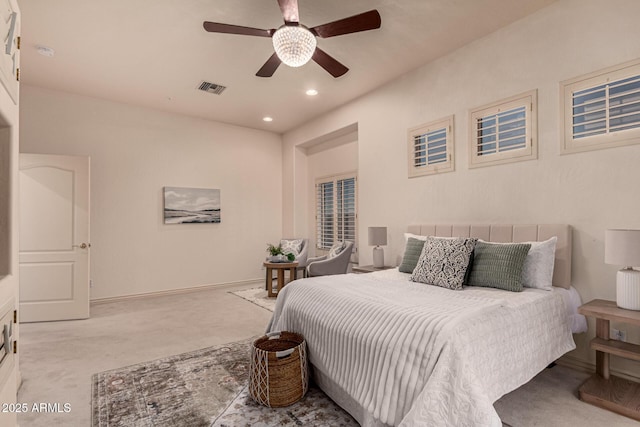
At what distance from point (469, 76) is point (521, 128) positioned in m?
0.84

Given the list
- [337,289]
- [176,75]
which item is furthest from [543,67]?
[176,75]

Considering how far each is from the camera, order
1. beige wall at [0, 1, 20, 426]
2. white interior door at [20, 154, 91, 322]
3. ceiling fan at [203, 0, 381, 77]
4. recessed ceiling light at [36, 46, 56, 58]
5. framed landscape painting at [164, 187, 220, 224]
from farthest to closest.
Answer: framed landscape painting at [164, 187, 220, 224]
white interior door at [20, 154, 91, 322]
recessed ceiling light at [36, 46, 56, 58]
ceiling fan at [203, 0, 381, 77]
beige wall at [0, 1, 20, 426]

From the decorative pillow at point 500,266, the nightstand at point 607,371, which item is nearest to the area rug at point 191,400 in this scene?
the decorative pillow at point 500,266

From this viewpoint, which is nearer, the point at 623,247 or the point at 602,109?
the point at 623,247

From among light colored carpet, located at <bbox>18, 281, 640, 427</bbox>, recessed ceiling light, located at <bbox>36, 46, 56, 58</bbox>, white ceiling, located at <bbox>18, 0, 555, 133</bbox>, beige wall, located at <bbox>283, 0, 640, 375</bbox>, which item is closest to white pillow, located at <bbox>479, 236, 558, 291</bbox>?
beige wall, located at <bbox>283, 0, 640, 375</bbox>

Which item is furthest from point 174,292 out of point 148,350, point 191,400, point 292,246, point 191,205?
point 191,400

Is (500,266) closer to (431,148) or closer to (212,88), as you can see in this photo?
(431,148)

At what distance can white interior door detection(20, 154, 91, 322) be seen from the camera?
163 inches

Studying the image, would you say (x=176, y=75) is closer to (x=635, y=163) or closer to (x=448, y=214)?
(x=448, y=214)

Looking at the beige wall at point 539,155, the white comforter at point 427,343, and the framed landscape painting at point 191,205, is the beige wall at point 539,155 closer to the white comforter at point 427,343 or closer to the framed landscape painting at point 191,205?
the white comforter at point 427,343

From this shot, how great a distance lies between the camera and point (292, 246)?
609 centimetres

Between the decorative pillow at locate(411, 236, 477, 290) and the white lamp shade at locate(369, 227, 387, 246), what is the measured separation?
1.17 m

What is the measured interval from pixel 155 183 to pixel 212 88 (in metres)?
1.98

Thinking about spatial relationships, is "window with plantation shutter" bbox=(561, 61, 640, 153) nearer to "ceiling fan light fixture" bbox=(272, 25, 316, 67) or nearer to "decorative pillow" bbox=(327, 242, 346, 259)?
"ceiling fan light fixture" bbox=(272, 25, 316, 67)
